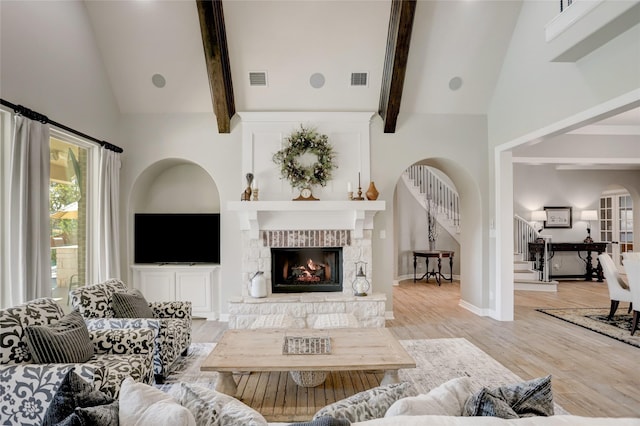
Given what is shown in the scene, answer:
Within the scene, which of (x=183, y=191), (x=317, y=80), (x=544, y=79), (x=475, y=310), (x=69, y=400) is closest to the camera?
(x=69, y=400)

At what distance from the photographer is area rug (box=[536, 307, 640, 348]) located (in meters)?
4.54

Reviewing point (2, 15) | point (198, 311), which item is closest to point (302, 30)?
point (2, 15)

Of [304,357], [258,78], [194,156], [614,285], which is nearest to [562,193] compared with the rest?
[614,285]

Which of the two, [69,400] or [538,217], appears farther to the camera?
[538,217]

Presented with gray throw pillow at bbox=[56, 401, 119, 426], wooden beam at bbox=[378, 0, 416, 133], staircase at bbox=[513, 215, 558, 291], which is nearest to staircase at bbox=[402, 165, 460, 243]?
staircase at bbox=[513, 215, 558, 291]

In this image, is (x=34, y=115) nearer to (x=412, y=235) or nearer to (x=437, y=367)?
(x=437, y=367)

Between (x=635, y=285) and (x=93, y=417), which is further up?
(x=93, y=417)

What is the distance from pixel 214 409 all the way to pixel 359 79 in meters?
4.80

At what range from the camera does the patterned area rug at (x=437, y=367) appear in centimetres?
332

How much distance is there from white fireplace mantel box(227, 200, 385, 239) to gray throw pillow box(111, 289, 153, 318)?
1834 mm

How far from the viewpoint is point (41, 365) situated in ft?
7.00

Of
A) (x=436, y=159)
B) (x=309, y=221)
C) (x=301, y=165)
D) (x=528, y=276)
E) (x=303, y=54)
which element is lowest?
(x=528, y=276)

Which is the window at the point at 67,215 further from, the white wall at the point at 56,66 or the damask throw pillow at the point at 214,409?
the damask throw pillow at the point at 214,409

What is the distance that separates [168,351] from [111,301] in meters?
0.67
